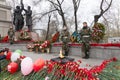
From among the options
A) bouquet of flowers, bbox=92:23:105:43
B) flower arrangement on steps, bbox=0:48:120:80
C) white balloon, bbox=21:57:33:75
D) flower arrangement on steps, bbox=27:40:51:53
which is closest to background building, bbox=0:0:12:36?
flower arrangement on steps, bbox=27:40:51:53

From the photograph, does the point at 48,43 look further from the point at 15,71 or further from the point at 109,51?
the point at 15,71

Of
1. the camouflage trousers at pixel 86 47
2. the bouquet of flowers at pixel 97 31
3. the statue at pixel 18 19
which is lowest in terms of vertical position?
the camouflage trousers at pixel 86 47

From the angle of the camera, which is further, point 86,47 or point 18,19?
point 18,19

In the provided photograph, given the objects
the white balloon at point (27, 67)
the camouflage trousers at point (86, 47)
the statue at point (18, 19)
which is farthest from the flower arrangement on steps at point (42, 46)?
the white balloon at point (27, 67)

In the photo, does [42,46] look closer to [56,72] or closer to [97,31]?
[97,31]

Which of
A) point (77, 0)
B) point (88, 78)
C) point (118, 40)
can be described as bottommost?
point (88, 78)

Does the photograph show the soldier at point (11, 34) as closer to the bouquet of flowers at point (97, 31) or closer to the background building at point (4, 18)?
the bouquet of flowers at point (97, 31)

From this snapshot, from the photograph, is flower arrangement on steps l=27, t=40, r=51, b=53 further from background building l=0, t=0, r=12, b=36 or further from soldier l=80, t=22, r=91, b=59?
background building l=0, t=0, r=12, b=36

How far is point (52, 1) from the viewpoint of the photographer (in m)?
30.8

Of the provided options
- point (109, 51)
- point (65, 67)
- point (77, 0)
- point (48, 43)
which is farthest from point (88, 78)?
point (77, 0)

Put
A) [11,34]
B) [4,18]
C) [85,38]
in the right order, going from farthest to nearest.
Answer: [4,18] < [11,34] < [85,38]

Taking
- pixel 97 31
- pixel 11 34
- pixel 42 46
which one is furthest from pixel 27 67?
pixel 11 34

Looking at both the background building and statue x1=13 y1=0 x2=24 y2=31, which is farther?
the background building

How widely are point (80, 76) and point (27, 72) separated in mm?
1366
